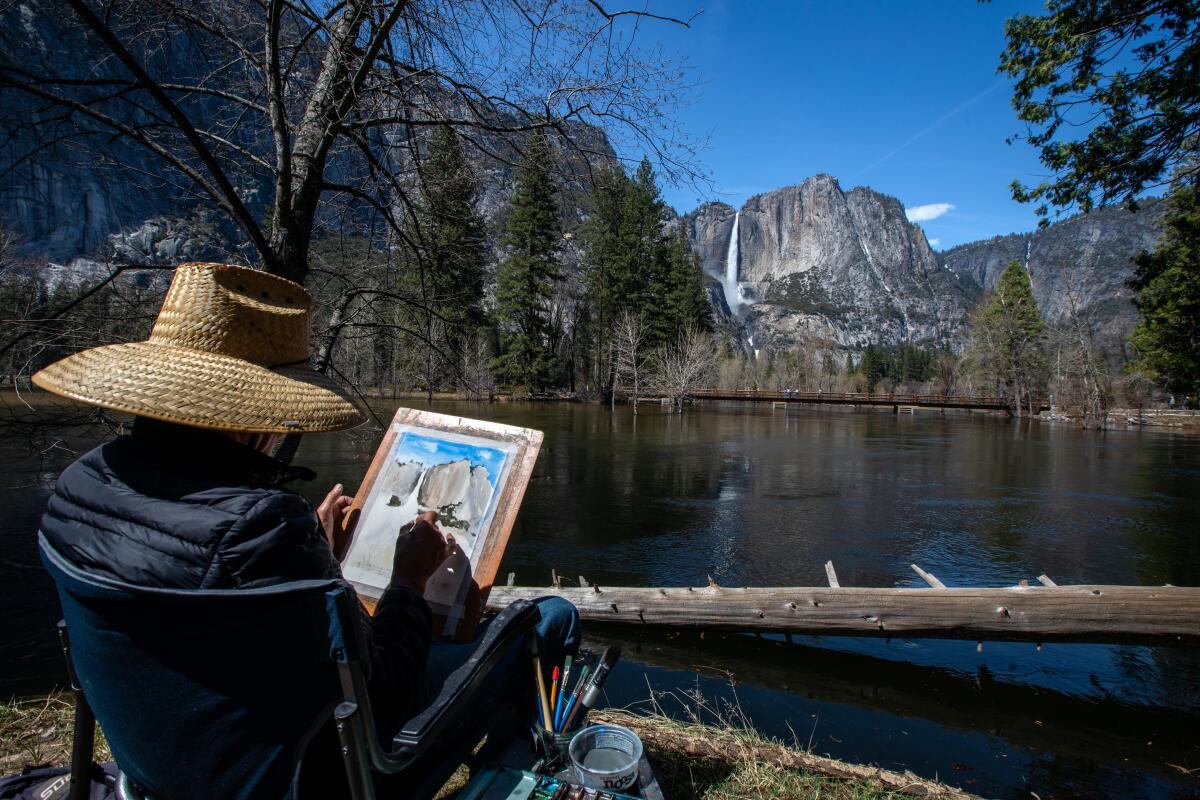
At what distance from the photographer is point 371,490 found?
2.67 meters

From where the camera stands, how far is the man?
1307 millimetres

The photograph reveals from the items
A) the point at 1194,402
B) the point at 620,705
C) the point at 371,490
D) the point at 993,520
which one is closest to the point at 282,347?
the point at 371,490

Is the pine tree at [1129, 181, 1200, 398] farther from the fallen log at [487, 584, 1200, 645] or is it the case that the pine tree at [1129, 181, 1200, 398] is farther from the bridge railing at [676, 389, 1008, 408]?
the bridge railing at [676, 389, 1008, 408]

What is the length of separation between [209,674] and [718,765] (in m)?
2.47

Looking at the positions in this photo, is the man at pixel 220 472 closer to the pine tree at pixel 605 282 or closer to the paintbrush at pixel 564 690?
the paintbrush at pixel 564 690

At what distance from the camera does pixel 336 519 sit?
2545mm

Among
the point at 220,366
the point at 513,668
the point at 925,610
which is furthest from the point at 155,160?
the point at 925,610

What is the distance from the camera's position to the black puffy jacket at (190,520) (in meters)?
1.29

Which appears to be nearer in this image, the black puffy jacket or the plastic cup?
the black puffy jacket

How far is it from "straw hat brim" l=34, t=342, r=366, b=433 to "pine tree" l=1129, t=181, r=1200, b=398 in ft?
43.7

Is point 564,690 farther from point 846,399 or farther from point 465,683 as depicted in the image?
point 846,399

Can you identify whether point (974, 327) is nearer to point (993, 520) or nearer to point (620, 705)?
point (993, 520)

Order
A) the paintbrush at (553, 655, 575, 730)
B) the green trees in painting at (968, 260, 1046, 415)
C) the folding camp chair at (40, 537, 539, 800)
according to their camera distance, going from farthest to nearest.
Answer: the green trees in painting at (968, 260, 1046, 415)
the paintbrush at (553, 655, 575, 730)
the folding camp chair at (40, 537, 539, 800)

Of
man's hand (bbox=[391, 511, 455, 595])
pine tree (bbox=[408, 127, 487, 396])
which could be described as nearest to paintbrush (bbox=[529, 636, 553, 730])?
man's hand (bbox=[391, 511, 455, 595])
